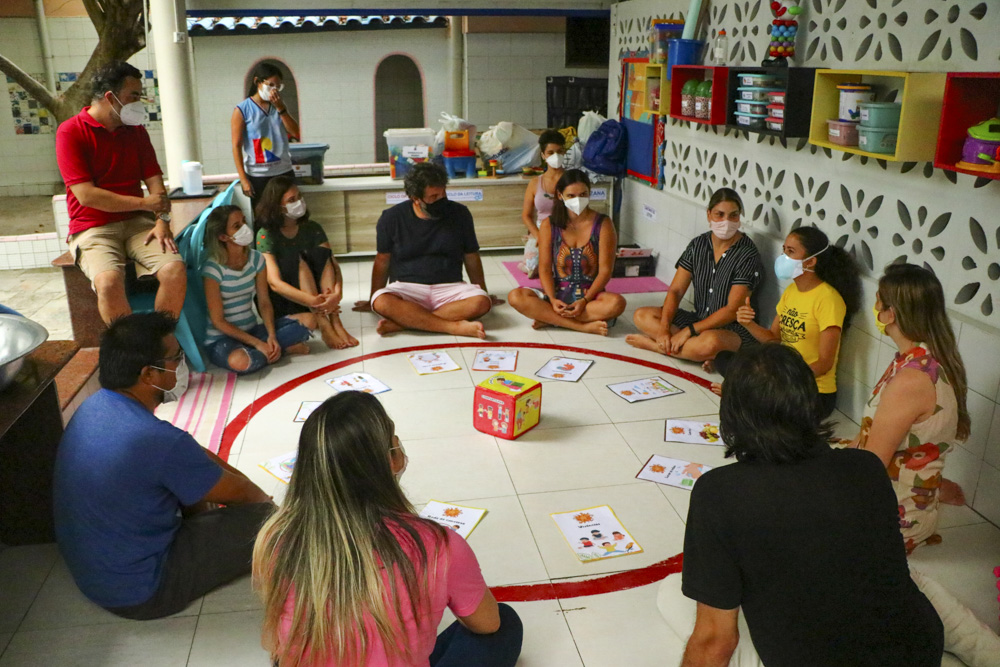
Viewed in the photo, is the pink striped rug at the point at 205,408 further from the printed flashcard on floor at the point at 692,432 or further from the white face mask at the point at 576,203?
the white face mask at the point at 576,203

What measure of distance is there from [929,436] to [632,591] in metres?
1.20

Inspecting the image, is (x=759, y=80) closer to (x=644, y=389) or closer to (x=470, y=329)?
(x=644, y=389)

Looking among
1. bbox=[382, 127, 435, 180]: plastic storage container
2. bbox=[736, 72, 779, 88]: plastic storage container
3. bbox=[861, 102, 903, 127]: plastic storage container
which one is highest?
bbox=[736, 72, 779, 88]: plastic storage container

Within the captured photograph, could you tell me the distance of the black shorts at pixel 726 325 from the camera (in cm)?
491

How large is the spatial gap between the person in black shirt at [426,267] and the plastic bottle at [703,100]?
1.71 m

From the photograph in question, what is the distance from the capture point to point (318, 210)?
23.6ft

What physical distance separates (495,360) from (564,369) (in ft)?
1.46

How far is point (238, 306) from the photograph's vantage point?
494cm

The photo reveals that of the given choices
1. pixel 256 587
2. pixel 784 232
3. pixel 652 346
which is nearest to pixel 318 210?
pixel 652 346

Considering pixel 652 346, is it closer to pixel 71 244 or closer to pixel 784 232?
pixel 784 232

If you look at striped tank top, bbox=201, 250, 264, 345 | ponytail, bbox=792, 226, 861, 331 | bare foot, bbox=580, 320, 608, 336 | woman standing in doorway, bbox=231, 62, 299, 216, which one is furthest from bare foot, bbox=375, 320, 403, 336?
ponytail, bbox=792, 226, 861, 331

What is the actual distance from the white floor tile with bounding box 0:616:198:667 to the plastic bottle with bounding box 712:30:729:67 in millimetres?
4498

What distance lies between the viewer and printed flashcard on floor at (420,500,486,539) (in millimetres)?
3301

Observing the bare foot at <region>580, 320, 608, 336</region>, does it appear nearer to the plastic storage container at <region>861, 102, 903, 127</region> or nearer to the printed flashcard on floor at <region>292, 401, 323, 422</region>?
the printed flashcard on floor at <region>292, 401, 323, 422</region>
